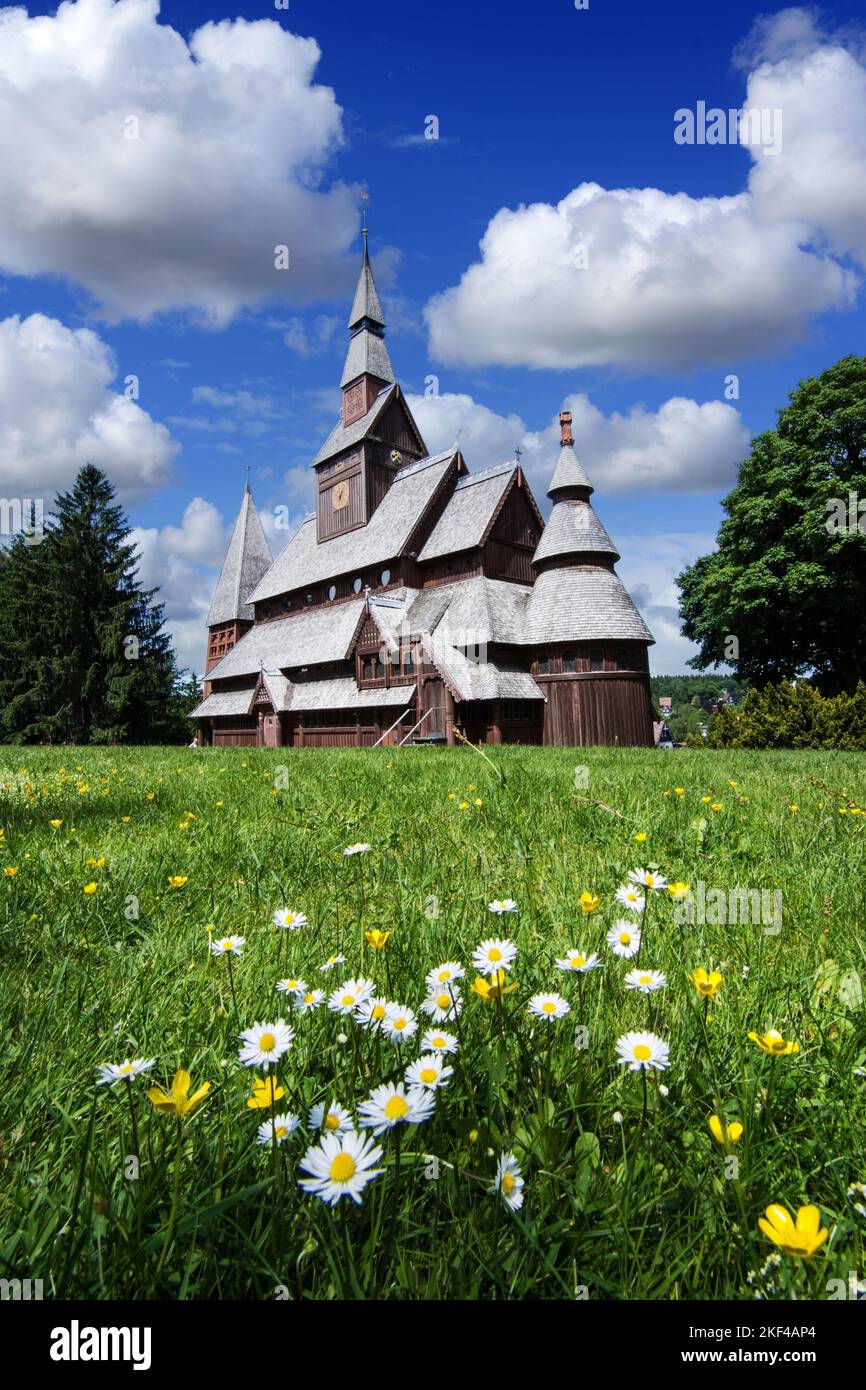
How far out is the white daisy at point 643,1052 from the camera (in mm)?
1204

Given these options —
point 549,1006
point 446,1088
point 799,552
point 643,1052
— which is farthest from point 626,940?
point 799,552

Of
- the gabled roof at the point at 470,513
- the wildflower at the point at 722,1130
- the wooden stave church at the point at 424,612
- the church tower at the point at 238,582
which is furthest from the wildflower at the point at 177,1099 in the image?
the church tower at the point at 238,582

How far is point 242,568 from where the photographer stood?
165 feet

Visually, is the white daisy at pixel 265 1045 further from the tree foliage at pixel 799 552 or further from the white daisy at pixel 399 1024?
the tree foliage at pixel 799 552

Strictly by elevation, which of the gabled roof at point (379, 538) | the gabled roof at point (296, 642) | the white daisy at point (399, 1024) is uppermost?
the gabled roof at point (379, 538)

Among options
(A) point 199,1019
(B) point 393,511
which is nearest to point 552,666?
(B) point 393,511

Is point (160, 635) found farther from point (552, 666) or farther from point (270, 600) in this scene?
point (552, 666)

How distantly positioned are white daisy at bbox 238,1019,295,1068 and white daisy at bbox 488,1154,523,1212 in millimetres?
453

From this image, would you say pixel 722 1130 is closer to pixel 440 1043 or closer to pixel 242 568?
pixel 440 1043

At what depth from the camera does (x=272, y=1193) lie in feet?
3.75

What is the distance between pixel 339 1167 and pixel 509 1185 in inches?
12.1

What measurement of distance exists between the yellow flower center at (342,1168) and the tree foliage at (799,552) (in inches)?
1279
